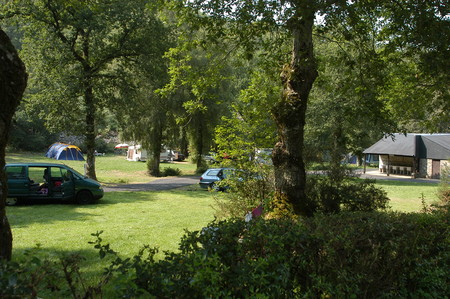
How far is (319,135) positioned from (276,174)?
2215 centimetres

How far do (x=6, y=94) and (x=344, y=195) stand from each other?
311 inches

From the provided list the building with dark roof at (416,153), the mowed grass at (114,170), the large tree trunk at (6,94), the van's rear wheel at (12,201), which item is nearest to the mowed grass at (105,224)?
the van's rear wheel at (12,201)

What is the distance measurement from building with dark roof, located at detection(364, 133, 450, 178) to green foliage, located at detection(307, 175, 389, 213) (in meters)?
34.0

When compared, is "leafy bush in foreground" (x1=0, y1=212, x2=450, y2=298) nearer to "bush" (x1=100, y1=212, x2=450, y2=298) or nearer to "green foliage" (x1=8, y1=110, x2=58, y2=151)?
"bush" (x1=100, y1=212, x2=450, y2=298)

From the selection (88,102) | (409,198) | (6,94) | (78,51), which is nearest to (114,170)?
(88,102)

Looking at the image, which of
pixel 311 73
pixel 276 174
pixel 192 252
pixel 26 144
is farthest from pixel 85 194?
pixel 26 144

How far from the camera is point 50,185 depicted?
49.6 ft

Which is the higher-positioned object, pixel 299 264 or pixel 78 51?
pixel 78 51

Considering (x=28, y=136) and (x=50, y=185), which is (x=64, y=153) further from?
(x=50, y=185)

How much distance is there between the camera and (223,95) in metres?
33.2

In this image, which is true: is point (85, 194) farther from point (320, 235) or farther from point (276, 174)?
point (320, 235)

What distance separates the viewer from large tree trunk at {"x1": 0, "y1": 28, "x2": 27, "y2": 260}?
3.79 m

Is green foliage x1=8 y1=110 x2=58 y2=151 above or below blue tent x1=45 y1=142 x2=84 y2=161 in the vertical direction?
above

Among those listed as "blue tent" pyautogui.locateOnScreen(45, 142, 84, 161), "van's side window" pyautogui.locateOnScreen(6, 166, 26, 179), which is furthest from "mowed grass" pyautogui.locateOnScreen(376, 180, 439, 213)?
"blue tent" pyautogui.locateOnScreen(45, 142, 84, 161)
